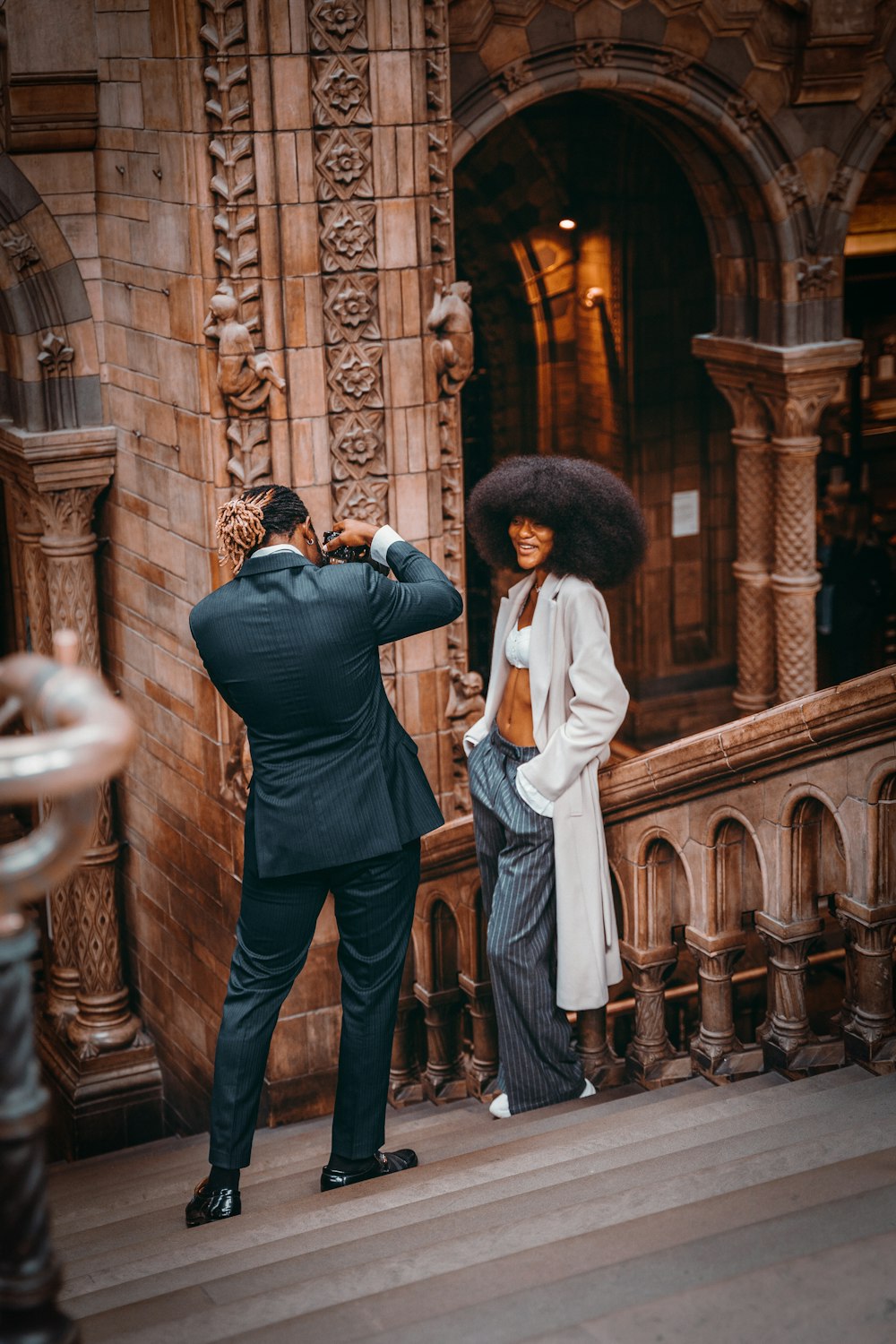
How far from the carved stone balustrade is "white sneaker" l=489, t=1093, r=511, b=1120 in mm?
368

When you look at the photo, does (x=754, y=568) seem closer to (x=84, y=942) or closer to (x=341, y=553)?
(x=84, y=942)

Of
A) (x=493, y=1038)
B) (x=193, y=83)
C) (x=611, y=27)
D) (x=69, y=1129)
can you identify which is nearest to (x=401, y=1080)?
(x=493, y=1038)

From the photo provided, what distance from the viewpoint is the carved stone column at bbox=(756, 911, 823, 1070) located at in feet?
14.9

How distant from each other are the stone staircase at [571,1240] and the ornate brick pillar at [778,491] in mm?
4686

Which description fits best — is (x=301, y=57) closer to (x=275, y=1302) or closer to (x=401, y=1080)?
(x=401, y=1080)

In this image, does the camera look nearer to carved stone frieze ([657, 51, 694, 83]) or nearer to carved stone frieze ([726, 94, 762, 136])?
carved stone frieze ([657, 51, 694, 83])

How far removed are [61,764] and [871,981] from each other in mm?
3093

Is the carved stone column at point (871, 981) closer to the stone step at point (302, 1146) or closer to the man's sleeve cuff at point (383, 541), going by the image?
the stone step at point (302, 1146)

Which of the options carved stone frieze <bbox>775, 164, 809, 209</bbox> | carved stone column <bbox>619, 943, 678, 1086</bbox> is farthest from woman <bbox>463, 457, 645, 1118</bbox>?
carved stone frieze <bbox>775, 164, 809, 209</bbox>

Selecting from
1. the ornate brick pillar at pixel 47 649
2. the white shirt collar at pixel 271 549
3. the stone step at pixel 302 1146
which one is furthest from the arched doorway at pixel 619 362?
the white shirt collar at pixel 271 549

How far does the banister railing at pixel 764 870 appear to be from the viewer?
427 cm

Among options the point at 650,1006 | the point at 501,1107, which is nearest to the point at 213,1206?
the point at 501,1107

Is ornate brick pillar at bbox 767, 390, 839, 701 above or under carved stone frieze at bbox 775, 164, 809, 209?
under

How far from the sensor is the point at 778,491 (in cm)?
919
